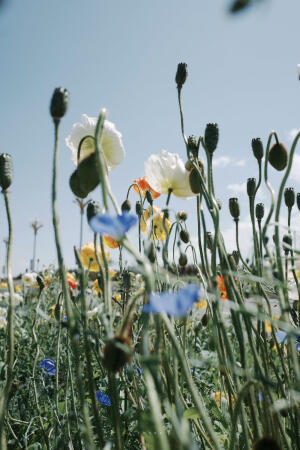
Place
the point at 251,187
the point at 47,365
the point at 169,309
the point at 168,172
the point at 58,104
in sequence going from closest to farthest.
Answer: the point at 169,309 → the point at 58,104 → the point at 168,172 → the point at 251,187 → the point at 47,365

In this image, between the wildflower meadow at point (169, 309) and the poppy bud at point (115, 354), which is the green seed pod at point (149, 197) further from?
the poppy bud at point (115, 354)

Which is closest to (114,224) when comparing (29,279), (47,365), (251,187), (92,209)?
(92,209)

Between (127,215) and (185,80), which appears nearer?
(127,215)

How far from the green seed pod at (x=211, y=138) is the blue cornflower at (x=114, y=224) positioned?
0.41m

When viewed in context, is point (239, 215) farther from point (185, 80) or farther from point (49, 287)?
point (49, 287)

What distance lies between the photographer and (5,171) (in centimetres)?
59

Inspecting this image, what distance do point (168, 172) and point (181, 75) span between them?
0.89 ft

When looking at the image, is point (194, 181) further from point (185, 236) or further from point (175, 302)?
point (175, 302)

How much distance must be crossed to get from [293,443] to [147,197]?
2.29 ft

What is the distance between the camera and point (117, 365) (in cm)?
37

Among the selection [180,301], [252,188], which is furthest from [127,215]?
[252,188]

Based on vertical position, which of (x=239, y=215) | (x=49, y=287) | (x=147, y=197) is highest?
(x=49, y=287)

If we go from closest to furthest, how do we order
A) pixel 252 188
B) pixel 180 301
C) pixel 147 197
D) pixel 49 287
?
1. pixel 180 301
2. pixel 252 188
3. pixel 147 197
4. pixel 49 287

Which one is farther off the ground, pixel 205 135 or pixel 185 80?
pixel 185 80
